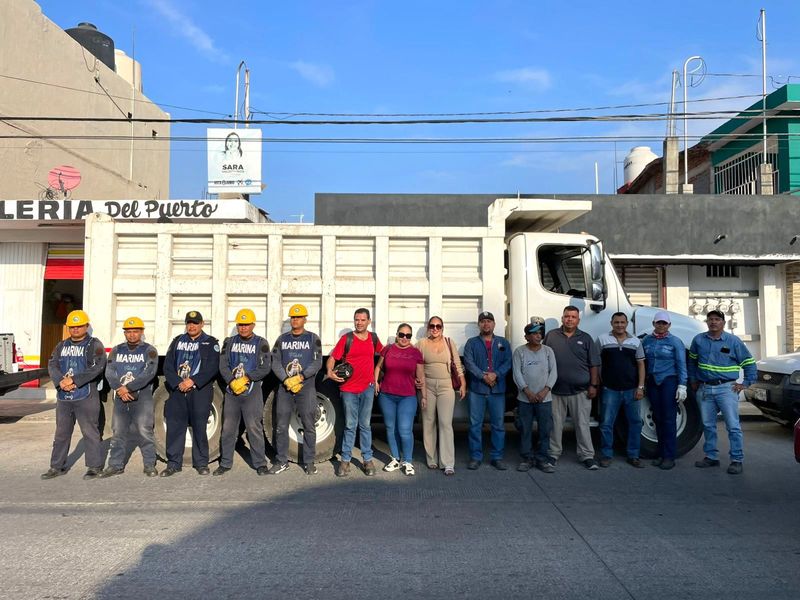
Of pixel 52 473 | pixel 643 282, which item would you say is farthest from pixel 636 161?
pixel 52 473

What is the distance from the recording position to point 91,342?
265 inches

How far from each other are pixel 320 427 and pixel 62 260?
9495 millimetres

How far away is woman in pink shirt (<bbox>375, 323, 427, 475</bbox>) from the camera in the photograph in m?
6.79

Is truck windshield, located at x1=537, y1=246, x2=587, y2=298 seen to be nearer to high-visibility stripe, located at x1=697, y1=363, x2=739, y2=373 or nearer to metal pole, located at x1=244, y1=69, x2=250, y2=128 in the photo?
high-visibility stripe, located at x1=697, y1=363, x2=739, y2=373

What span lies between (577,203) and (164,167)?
19.5m

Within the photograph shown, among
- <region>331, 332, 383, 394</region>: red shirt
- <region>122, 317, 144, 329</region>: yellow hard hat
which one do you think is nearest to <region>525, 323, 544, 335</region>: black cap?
<region>331, 332, 383, 394</region>: red shirt

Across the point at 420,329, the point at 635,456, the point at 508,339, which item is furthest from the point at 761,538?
the point at 420,329

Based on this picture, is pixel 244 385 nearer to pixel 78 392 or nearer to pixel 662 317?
pixel 78 392

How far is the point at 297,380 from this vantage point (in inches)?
261

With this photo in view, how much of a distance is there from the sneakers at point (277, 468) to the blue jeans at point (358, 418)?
0.67m

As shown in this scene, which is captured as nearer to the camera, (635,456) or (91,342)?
(91,342)

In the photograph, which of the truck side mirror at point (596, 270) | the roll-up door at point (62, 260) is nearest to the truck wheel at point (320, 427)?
the truck side mirror at point (596, 270)

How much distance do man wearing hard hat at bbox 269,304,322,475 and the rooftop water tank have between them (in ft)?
72.2

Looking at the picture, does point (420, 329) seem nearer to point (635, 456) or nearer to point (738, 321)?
point (635, 456)
